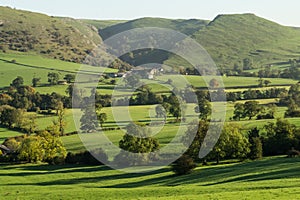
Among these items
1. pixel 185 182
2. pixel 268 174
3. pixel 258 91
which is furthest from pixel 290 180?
pixel 258 91

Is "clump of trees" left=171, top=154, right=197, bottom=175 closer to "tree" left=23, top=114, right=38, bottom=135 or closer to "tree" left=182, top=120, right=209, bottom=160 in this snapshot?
"tree" left=182, top=120, right=209, bottom=160

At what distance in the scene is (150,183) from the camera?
48656 millimetres

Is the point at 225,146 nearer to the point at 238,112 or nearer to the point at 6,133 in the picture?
the point at 238,112

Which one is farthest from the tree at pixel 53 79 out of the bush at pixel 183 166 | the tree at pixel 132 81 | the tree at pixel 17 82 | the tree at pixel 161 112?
the bush at pixel 183 166

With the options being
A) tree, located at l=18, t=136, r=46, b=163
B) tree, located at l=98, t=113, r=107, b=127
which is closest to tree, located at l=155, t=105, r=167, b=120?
tree, located at l=98, t=113, r=107, b=127

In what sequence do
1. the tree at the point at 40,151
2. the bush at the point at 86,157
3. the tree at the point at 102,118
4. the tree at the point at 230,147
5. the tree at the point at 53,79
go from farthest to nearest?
the tree at the point at 53,79, the tree at the point at 102,118, the tree at the point at 40,151, the bush at the point at 86,157, the tree at the point at 230,147

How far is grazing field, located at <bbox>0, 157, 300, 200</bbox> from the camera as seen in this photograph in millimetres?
34344

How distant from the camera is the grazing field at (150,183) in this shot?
113ft

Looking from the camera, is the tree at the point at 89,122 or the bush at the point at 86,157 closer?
the bush at the point at 86,157

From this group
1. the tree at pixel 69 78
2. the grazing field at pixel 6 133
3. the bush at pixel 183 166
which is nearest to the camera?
the bush at pixel 183 166

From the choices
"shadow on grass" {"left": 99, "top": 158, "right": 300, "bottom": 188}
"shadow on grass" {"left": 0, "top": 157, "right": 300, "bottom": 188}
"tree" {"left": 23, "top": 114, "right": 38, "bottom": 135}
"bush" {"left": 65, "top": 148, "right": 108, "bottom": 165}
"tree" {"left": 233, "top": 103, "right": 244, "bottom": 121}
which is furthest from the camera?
"tree" {"left": 233, "top": 103, "right": 244, "bottom": 121}

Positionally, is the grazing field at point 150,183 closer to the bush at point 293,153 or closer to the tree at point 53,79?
the bush at point 293,153

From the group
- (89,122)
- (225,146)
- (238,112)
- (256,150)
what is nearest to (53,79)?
(89,122)

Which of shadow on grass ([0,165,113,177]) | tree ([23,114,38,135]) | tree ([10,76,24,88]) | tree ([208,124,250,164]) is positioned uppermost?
tree ([10,76,24,88])
